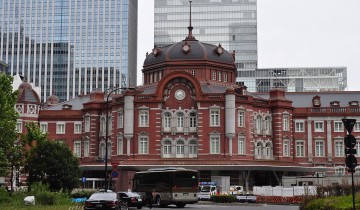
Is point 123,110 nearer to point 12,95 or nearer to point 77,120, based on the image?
point 77,120

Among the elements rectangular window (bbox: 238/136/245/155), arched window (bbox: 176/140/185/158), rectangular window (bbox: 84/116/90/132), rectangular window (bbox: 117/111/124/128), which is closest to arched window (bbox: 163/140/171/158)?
arched window (bbox: 176/140/185/158)

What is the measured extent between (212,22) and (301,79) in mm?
34551

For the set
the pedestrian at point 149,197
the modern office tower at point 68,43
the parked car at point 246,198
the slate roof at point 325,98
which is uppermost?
the modern office tower at point 68,43

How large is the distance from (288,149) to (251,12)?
9287 centimetres

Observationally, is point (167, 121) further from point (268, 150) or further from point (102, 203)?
point (102, 203)

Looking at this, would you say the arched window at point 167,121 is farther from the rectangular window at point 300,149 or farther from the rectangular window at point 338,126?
the rectangular window at point 338,126

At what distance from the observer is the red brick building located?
7856 cm

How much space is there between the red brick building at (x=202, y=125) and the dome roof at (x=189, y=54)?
14 cm

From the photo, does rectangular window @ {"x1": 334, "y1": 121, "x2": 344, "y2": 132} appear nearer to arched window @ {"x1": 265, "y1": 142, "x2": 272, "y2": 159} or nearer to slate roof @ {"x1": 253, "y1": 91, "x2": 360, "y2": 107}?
slate roof @ {"x1": 253, "y1": 91, "x2": 360, "y2": 107}

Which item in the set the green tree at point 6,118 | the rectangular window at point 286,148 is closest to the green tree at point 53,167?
the green tree at point 6,118

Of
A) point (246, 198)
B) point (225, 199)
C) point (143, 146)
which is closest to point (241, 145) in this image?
point (143, 146)

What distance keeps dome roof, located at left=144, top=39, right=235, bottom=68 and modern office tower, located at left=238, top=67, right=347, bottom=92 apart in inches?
3706

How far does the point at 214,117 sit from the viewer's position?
79312 millimetres

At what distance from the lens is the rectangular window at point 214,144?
78562 mm
